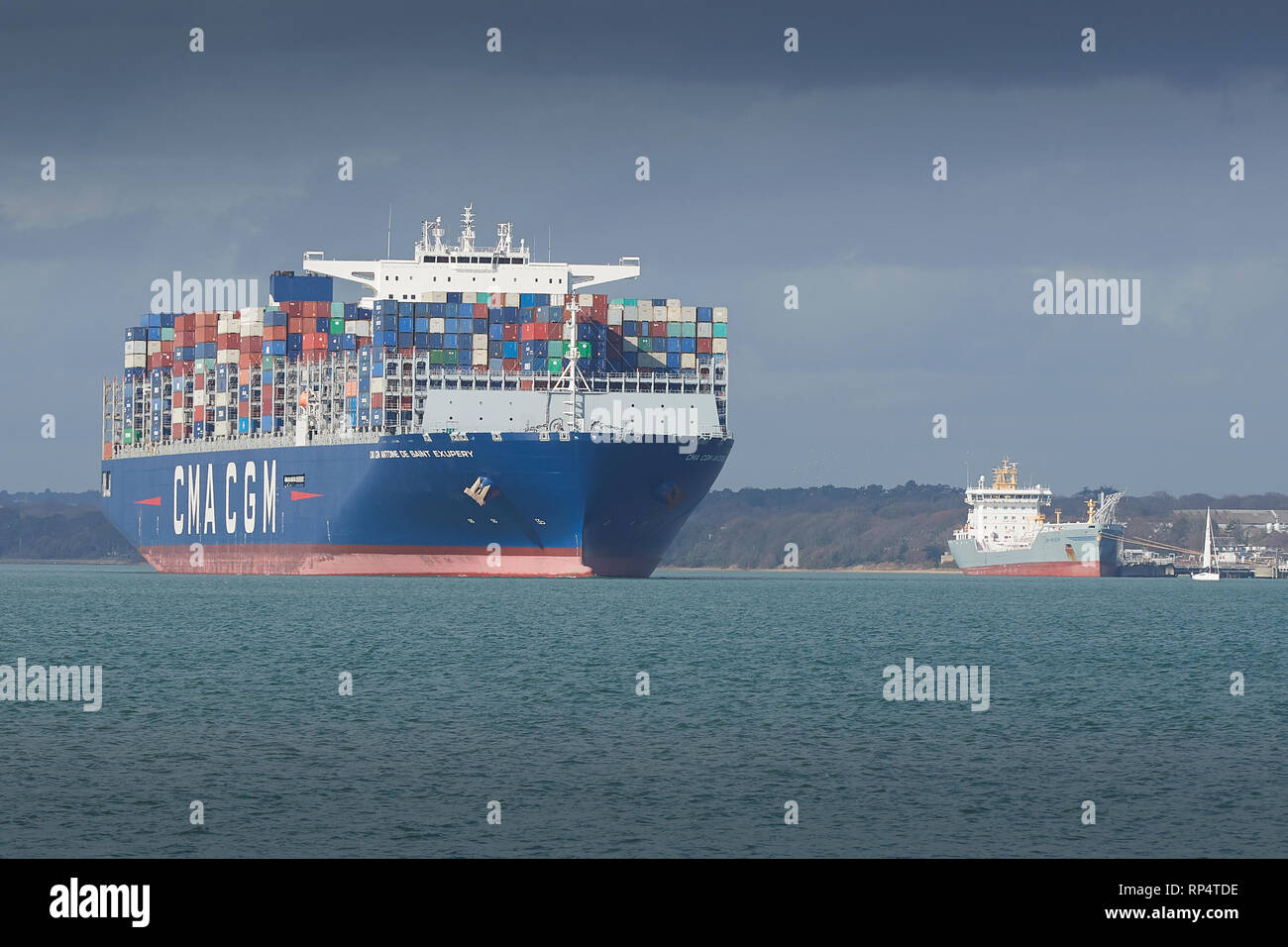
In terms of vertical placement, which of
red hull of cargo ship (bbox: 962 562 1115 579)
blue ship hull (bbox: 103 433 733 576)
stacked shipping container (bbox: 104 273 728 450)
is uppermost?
stacked shipping container (bbox: 104 273 728 450)

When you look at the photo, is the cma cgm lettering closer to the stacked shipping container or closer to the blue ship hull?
the blue ship hull

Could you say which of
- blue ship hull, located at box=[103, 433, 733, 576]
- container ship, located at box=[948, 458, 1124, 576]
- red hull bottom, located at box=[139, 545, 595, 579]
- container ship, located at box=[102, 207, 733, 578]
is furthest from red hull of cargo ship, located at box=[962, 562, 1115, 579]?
red hull bottom, located at box=[139, 545, 595, 579]

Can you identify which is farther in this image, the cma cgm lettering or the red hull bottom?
the cma cgm lettering

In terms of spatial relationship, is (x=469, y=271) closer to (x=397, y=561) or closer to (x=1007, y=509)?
(x=397, y=561)

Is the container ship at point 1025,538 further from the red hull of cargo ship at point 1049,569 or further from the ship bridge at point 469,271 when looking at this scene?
the ship bridge at point 469,271

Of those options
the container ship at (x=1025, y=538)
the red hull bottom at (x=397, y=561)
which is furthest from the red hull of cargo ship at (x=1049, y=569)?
the red hull bottom at (x=397, y=561)
